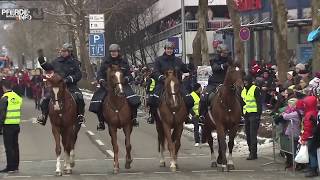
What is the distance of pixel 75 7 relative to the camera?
180 feet

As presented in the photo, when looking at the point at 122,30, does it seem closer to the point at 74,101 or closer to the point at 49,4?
the point at 49,4

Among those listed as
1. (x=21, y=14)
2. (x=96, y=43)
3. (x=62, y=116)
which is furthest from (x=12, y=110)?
(x=21, y=14)

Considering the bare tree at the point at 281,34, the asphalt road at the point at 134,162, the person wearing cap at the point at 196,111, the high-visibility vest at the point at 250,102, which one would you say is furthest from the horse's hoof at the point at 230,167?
the bare tree at the point at 281,34

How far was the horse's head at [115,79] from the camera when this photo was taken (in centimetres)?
1420

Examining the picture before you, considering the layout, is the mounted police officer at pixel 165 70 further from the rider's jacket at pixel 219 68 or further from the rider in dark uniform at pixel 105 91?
the rider's jacket at pixel 219 68

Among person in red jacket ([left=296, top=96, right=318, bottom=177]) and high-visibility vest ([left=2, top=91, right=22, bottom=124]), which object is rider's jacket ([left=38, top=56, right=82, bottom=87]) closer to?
high-visibility vest ([left=2, top=91, right=22, bottom=124])

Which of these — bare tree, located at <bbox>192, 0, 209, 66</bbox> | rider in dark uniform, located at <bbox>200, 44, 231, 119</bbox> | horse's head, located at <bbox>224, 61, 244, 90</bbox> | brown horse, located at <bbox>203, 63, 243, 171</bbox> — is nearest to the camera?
horse's head, located at <bbox>224, 61, 244, 90</bbox>

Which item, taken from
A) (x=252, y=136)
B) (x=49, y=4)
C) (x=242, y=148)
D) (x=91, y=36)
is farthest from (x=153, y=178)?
(x=49, y=4)

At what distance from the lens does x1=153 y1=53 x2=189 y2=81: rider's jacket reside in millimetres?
15086

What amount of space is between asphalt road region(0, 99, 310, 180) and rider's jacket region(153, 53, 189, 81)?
2060mm

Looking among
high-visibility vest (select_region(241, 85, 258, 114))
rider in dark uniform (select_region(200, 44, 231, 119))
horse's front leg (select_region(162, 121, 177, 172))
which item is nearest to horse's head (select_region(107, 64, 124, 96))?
horse's front leg (select_region(162, 121, 177, 172))

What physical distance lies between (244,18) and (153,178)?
99.2 ft

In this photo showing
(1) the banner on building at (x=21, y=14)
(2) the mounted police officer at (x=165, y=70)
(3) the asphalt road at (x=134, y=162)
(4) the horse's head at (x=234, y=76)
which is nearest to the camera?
(3) the asphalt road at (x=134, y=162)

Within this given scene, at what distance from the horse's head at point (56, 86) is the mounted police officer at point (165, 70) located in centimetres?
196
